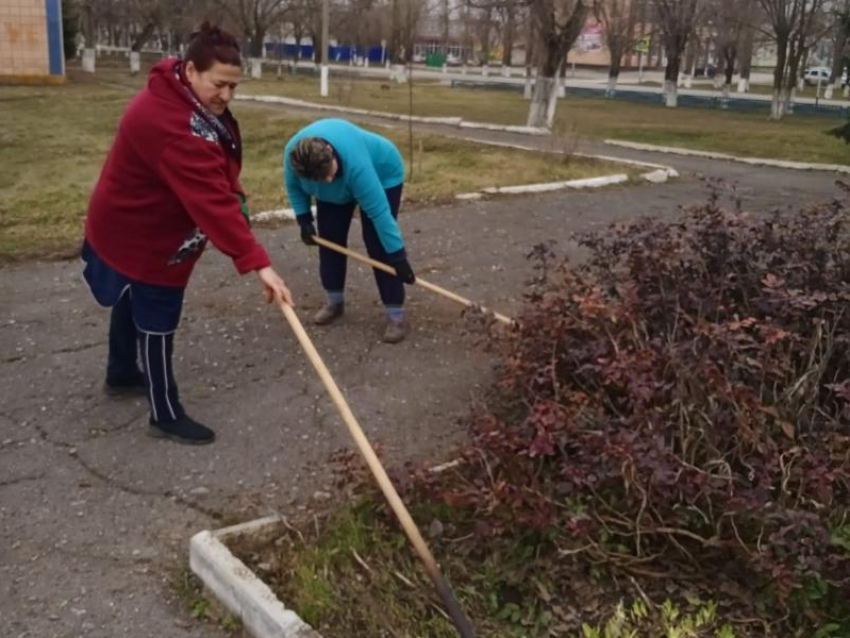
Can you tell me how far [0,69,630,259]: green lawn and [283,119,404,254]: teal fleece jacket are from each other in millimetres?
2653

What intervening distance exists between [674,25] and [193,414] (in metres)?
30.8

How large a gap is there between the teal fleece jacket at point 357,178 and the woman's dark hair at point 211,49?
116cm

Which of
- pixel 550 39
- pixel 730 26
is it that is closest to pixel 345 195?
pixel 550 39

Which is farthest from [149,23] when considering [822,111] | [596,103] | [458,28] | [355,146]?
[355,146]

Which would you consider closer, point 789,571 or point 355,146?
point 789,571

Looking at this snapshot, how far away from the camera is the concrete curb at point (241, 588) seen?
251 centimetres

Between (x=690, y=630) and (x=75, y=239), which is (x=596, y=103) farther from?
(x=690, y=630)

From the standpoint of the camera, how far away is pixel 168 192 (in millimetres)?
3469

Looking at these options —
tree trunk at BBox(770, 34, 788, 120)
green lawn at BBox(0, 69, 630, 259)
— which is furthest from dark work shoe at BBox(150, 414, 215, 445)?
tree trunk at BBox(770, 34, 788, 120)

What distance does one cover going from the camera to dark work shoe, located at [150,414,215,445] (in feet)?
12.4

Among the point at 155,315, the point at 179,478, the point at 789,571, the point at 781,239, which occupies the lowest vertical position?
the point at 179,478

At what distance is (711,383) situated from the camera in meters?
2.94

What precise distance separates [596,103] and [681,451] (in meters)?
31.2

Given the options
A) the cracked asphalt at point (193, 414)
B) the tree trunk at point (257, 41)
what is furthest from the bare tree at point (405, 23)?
the cracked asphalt at point (193, 414)
